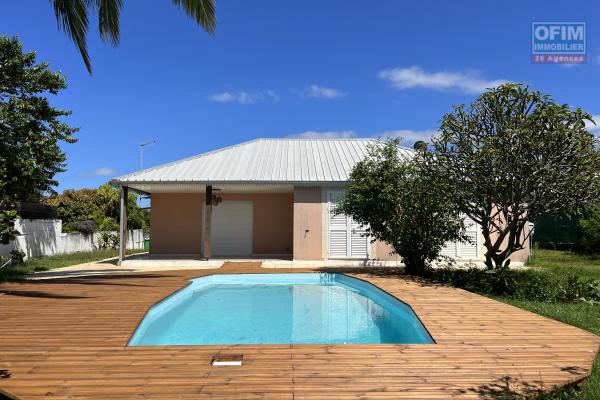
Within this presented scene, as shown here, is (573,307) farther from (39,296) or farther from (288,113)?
(288,113)

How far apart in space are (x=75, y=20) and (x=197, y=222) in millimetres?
10264

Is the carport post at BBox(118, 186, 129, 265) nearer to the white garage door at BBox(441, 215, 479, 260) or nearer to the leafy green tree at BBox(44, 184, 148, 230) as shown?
the leafy green tree at BBox(44, 184, 148, 230)

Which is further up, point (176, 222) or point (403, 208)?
point (403, 208)

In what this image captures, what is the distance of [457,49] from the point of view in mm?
12789

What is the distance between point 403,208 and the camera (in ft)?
34.9

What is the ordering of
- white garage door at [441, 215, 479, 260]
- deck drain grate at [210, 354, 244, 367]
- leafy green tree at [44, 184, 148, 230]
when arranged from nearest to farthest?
deck drain grate at [210, 354, 244, 367] → white garage door at [441, 215, 479, 260] → leafy green tree at [44, 184, 148, 230]

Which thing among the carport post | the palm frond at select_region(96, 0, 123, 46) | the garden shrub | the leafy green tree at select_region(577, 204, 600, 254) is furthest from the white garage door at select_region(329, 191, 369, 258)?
the leafy green tree at select_region(577, 204, 600, 254)

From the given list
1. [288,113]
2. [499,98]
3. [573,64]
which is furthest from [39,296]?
[288,113]

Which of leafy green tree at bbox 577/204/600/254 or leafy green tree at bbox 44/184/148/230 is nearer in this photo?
leafy green tree at bbox 577/204/600/254

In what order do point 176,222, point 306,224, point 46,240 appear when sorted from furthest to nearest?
point 176,222
point 46,240
point 306,224

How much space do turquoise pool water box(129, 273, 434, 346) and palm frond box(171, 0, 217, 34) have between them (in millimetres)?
5464

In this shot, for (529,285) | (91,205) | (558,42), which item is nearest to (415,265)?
(529,285)

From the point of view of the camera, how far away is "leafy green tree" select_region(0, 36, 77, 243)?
11.6 meters

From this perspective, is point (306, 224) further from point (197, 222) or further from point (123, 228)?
point (123, 228)
